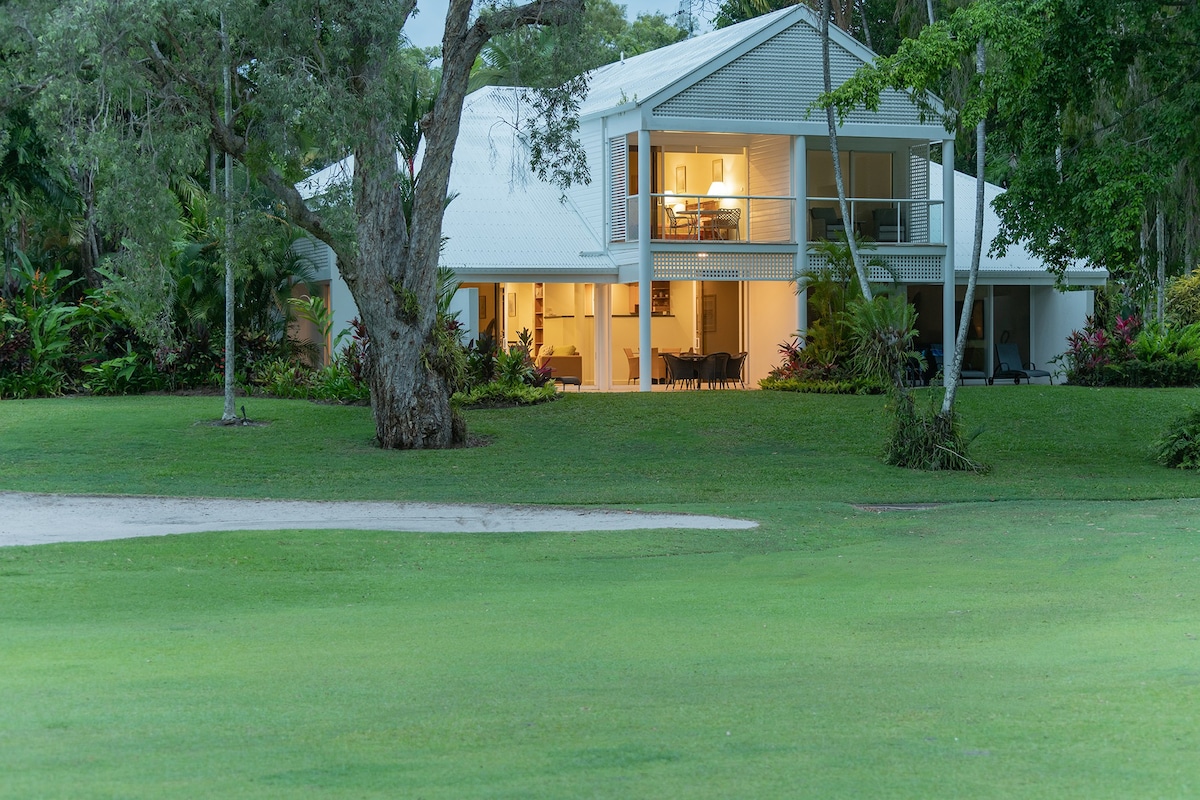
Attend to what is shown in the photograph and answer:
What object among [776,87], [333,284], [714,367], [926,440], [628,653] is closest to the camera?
[628,653]

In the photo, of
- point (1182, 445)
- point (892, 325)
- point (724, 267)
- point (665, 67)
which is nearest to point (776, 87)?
point (665, 67)

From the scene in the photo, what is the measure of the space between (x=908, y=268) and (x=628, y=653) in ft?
74.8

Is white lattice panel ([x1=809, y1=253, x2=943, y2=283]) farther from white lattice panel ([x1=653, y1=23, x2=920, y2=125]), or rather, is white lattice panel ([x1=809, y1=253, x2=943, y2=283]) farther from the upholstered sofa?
the upholstered sofa

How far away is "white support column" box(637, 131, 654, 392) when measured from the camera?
25.4m

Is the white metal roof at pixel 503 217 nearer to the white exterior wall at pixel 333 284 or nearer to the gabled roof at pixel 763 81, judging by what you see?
the white exterior wall at pixel 333 284

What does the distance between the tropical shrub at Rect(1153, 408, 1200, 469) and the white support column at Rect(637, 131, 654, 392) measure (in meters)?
10.0

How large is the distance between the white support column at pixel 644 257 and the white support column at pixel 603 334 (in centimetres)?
136

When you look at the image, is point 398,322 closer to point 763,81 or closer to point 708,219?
point 708,219

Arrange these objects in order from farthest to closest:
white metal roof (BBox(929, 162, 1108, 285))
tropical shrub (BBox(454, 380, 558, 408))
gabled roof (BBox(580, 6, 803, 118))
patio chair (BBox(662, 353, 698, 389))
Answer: white metal roof (BBox(929, 162, 1108, 285)) < patio chair (BBox(662, 353, 698, 389)) < gabled roof (BBox(580, 6, 803, 118)) < tropical shrub (BBox(454, 380, 558, 408))

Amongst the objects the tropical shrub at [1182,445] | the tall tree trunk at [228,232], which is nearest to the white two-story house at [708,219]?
the tall tree trunk at [228,232]

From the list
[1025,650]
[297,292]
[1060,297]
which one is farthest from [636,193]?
[1025,650]

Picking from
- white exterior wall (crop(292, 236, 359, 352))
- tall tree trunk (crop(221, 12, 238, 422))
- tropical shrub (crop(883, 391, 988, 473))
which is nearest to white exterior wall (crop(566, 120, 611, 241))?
Answer: white exterior wall (crop(292, 236, 359, 352))

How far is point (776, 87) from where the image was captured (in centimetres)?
2712

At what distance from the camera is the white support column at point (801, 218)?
1061 inches
